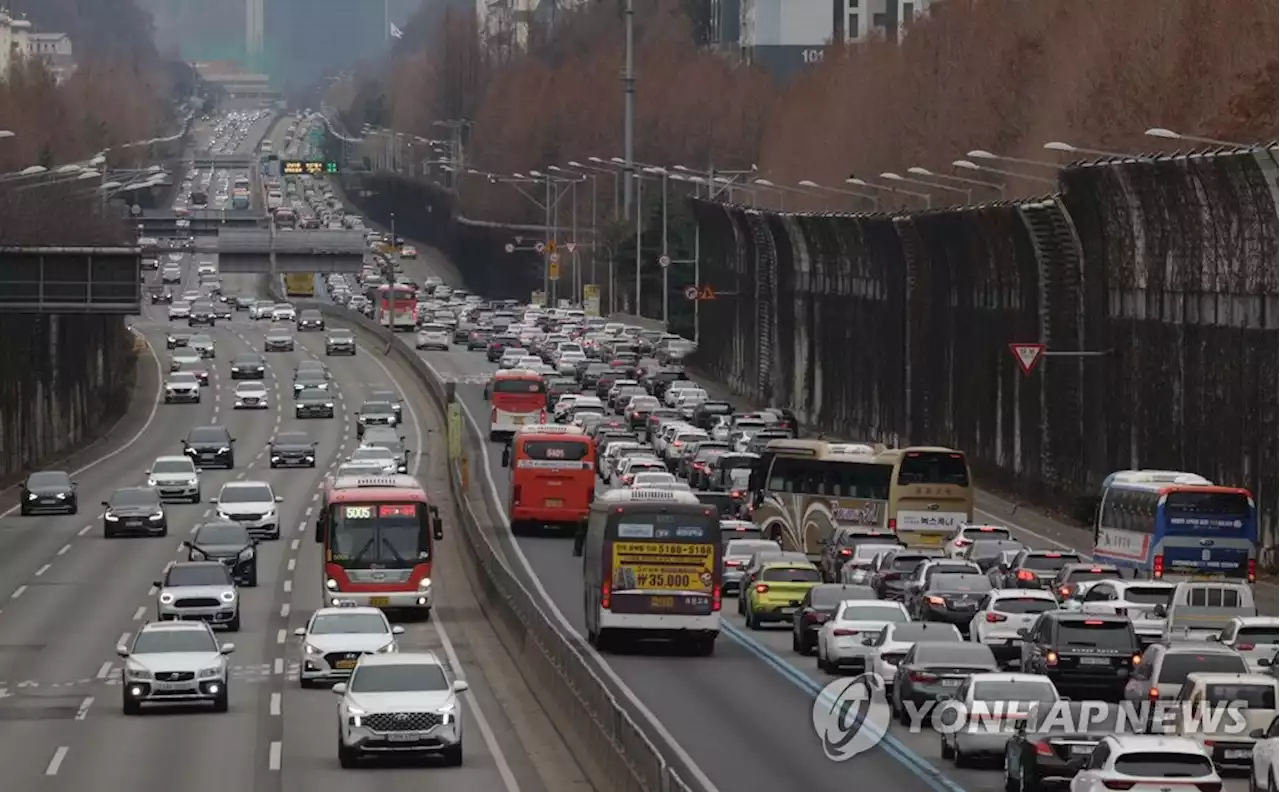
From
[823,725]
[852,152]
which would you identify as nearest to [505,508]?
[823,725]

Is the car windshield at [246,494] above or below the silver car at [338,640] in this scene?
below

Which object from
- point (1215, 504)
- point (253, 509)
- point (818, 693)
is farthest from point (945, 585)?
point (253, 509)

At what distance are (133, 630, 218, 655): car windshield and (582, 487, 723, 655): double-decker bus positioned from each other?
7.84 metres

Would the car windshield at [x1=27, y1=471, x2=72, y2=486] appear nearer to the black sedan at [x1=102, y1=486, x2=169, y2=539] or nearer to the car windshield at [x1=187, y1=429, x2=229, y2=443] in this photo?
the black sedan at [x1=102, y1=486, x2=169, y2=539]

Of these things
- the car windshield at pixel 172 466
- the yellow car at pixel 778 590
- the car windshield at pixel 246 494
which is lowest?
the car windshield at pixel 172 466

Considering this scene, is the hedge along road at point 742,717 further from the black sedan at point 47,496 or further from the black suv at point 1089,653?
the black sedan at point 47,496

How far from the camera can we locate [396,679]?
34.1 meters

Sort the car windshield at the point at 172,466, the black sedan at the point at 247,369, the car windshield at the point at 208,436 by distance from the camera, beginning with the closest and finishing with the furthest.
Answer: the car windshield at the point at 172,466, the car windshield at the point at 208,436, the black sedan at the point at 247,369

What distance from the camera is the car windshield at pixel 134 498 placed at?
73.4 m

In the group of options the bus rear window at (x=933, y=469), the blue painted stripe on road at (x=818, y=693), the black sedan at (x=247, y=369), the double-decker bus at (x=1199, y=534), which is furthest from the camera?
the black sedan at (x=247, y=369)

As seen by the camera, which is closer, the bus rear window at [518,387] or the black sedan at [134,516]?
the black sedan at [134,516]

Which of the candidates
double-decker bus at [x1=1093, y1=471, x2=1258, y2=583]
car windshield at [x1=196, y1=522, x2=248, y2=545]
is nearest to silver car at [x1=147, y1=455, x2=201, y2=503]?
A: car windshield at [x1=196, y1=522, x2=248, y2=545]

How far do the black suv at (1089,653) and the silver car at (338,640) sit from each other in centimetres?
964

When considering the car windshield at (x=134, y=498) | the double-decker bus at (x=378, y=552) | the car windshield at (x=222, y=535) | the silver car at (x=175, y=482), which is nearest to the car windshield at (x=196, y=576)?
the double-decker bus at (x=378, y=552)
